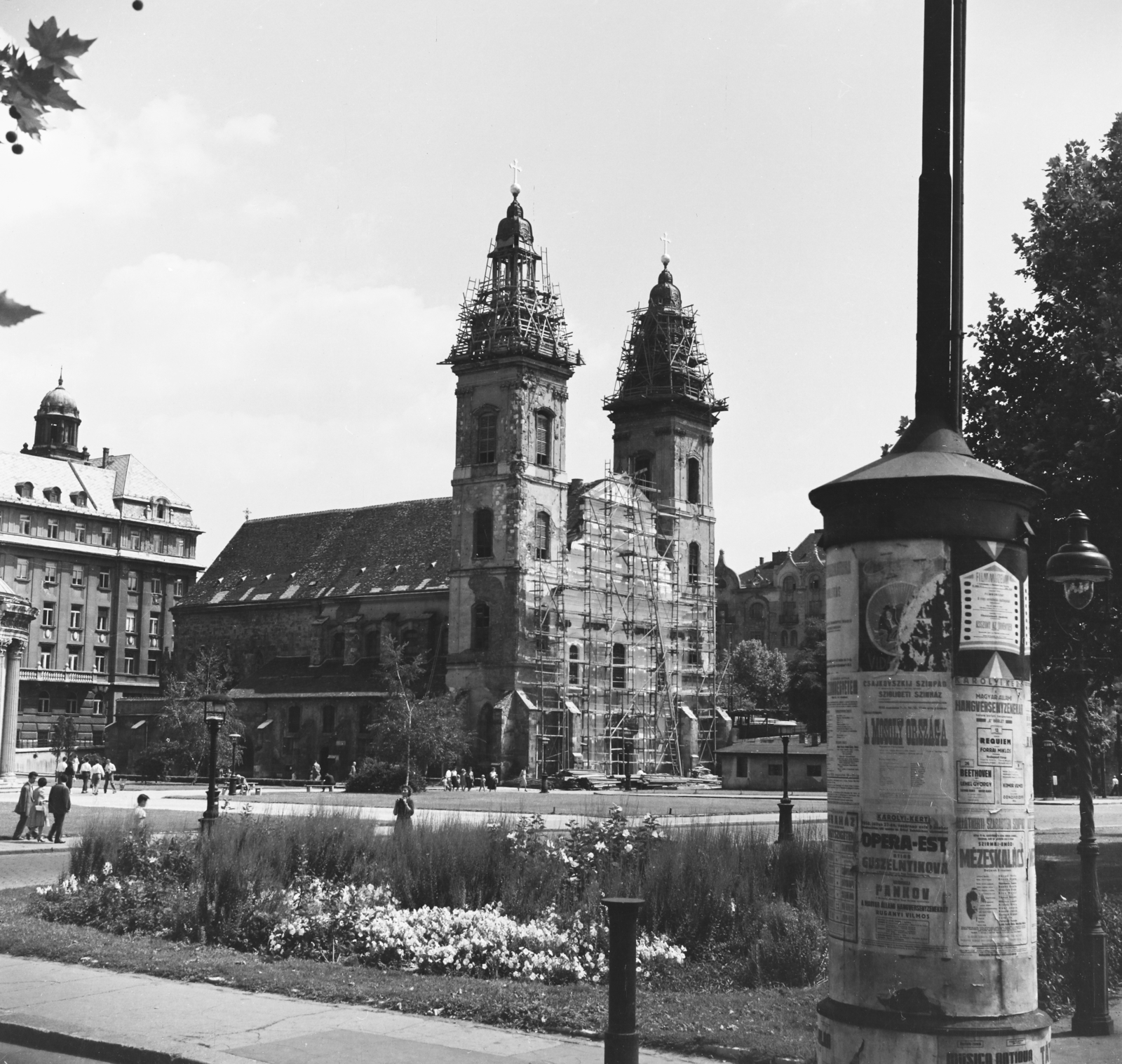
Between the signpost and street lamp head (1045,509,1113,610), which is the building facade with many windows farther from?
the signpost

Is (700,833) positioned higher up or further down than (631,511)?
further down

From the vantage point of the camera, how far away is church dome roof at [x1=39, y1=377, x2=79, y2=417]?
124 meters

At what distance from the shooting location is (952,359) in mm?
7922

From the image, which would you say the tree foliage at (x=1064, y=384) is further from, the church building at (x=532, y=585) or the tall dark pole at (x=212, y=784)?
the church building at (x=532, y=585)

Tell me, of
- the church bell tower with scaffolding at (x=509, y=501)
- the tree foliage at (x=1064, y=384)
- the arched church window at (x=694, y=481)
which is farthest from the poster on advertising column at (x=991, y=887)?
the arched church window at (x=694, y=481)

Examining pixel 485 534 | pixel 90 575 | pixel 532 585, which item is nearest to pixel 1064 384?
pixel 532 585

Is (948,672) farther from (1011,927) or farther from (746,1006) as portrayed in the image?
(746,1006)

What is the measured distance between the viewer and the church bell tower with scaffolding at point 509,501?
7494 cm

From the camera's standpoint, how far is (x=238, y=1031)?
10.3m

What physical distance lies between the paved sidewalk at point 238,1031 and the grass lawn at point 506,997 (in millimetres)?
271

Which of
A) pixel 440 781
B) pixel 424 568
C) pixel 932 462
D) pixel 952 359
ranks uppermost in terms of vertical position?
pixel 424 568

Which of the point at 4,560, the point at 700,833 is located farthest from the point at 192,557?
the point at 700,833

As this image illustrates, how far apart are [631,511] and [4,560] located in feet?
168

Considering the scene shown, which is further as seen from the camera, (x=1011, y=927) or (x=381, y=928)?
(x=381, y=928)
